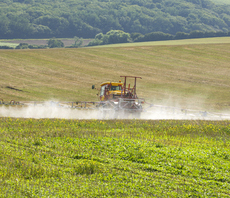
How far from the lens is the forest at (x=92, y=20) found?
481 feet

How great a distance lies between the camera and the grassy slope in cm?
4094

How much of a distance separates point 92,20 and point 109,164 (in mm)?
169904

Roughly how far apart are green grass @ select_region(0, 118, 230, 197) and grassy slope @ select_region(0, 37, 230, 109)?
22.3 m

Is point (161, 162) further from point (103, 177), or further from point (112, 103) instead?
point (112, 103)

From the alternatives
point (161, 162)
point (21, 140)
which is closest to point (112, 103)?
point (21, 140)

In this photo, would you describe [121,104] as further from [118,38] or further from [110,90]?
[118,38]

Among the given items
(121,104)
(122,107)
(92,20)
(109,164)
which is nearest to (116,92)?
(121,104)

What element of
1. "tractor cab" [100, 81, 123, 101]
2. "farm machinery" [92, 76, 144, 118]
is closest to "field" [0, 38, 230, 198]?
"farm machinery" [92, 76, 144, 118]

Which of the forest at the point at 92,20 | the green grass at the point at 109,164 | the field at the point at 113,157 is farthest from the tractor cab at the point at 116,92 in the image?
the forest at the point at 92,20

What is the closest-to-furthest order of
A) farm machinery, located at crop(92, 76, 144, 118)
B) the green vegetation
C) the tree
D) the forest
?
farm machinery, located at crop(92, 76, 144, 118)
the tree
the green vegetation
the forest

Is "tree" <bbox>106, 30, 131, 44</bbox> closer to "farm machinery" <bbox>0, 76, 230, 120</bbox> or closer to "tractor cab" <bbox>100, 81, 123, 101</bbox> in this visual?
"tractor cab" <bbox>100, 81, 123, 101</bbox>

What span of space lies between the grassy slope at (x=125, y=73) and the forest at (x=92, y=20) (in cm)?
8606

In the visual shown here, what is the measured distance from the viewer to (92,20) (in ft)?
575

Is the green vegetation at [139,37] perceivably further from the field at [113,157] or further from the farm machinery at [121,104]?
the farm machinery at [121,104]
